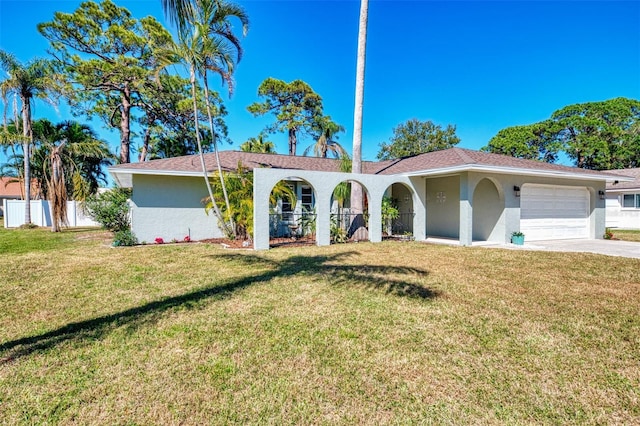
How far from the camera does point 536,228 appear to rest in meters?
14.0

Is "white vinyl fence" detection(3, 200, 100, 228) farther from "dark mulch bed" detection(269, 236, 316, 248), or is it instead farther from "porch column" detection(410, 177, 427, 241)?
"porch column" detection(410, 177, 427, 241)

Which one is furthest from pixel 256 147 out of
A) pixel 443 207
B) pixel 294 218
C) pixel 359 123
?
pixel 443 207

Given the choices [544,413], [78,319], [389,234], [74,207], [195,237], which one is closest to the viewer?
[544,413]

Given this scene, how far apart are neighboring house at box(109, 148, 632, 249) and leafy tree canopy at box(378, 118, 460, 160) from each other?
24.5m

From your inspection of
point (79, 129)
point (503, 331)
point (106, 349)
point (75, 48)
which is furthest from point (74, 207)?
point (503, 331)

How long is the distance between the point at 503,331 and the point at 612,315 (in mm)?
2016

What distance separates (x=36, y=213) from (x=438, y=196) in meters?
26.5

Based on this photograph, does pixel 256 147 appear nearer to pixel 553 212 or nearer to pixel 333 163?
pixel 333 163

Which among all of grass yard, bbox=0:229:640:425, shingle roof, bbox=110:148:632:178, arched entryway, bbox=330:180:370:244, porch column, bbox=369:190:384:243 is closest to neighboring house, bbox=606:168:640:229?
shingle roof, bbox=110:148:632:178

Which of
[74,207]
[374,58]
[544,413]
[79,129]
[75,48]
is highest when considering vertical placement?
[75,48]

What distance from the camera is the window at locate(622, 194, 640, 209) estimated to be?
2175 cm

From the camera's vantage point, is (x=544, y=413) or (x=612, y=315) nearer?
(x=544, y=413)

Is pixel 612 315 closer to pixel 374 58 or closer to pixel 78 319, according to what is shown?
pixel 78 319

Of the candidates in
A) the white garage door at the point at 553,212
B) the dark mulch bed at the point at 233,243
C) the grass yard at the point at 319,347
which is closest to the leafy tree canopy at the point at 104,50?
the dark mulch bed at the point at 233,243
